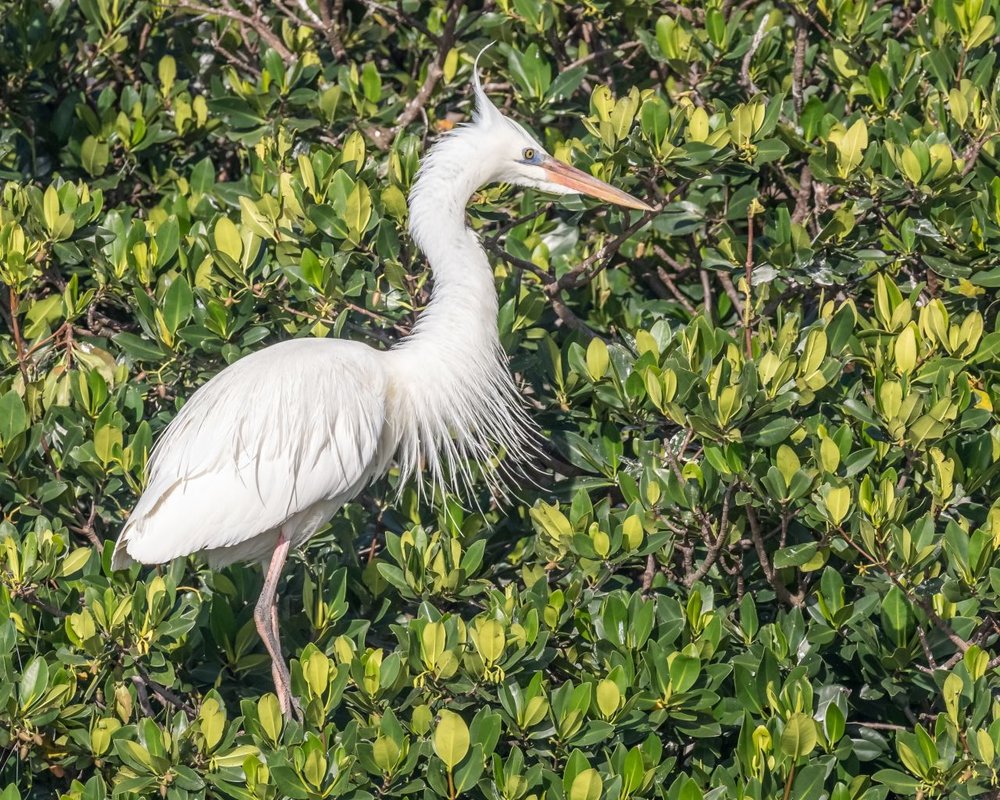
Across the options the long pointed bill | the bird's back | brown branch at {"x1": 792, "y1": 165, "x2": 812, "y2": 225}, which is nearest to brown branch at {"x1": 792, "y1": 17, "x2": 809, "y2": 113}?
brown branch at {"x1": 792, "y1": 165, "x2": 812, "y2": 225}

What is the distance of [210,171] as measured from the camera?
16.9ft

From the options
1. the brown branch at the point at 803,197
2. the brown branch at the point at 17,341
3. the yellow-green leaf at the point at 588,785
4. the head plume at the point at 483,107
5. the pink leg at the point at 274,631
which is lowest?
the pink leg at the point at 274,631

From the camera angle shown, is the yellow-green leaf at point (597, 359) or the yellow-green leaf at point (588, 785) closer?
the yellow-green leaf at point (588, 785)

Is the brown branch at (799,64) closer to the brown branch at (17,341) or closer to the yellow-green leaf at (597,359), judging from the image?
the yellow-green leaf at (597,359)

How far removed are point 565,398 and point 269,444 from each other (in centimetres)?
106

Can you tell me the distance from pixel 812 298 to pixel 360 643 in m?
2.09

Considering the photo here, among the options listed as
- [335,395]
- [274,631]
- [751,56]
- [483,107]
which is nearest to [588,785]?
[274,631]

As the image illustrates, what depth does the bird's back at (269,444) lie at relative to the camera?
4586 mm

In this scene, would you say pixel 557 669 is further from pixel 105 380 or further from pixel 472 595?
pixel 105 380

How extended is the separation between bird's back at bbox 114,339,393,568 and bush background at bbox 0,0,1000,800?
0.13 meters

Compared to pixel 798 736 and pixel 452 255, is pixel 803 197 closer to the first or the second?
pixel 452 255

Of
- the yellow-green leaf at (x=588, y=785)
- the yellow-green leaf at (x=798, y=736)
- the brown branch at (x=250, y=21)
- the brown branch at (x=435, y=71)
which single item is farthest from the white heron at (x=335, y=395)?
the yellow-green leaf at (x=798, y=736)

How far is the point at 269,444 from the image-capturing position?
184 inches

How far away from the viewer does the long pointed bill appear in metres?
4.45
